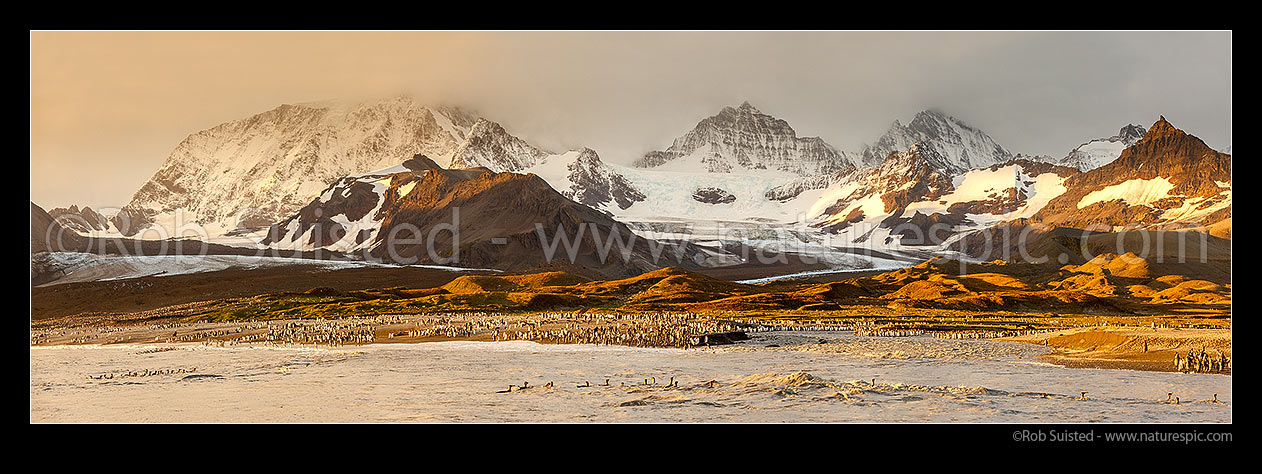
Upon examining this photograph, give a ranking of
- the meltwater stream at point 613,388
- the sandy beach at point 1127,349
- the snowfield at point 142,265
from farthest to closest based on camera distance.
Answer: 1. the snowfield at point 142,265
2. the sandy beach at point 1127,349
3. the meltwater stream at point 613,388

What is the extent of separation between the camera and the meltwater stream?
27141mm

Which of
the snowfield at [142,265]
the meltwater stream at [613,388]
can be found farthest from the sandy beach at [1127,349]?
the snowfield at [142,265]

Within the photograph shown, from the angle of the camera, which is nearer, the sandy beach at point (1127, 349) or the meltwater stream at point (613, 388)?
the meltwater stream at point (613, 388)

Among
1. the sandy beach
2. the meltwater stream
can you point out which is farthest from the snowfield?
the sandy beach

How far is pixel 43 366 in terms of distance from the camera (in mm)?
43531

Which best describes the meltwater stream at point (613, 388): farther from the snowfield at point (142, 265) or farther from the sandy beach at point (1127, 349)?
the snowfield at point (142, 265)

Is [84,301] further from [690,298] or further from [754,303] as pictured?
[754,303]

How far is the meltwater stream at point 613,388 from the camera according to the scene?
89.0 feet

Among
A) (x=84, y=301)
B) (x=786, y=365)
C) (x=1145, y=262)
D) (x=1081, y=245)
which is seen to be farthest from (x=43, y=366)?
(x=1081, y=245)

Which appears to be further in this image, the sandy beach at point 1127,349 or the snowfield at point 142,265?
the snowfield at point 142,265

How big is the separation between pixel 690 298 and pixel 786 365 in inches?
3240

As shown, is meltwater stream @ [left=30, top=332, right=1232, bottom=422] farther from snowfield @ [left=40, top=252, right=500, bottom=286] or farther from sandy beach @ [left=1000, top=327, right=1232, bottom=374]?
snowfield @ [left=40, top=252, right=500, bottom=286]

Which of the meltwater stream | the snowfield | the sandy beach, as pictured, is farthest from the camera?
the snowfield

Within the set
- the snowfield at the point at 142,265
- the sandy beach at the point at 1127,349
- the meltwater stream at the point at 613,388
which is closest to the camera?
the meltwater stream at the point at 613,388
